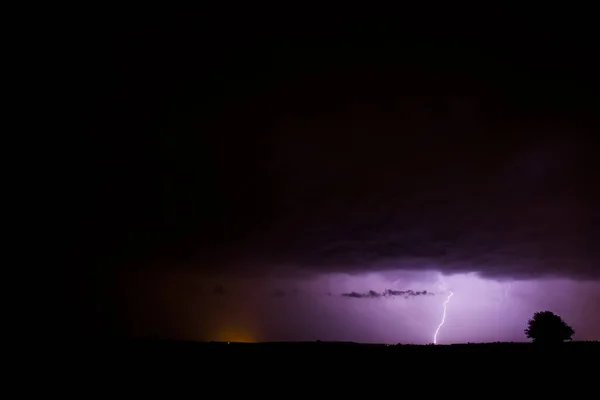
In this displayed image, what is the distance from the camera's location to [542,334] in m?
56.9

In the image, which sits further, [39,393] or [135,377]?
[135,377]

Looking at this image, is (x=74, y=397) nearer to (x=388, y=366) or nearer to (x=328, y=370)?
(x=328, y=370)

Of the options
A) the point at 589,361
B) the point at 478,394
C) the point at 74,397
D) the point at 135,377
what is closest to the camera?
the point at 74,397

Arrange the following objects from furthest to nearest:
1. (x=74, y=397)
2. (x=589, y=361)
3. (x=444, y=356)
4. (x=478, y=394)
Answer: (x=444, y=356), (x=589, y=361), (x=478, y=394), (x=74, y=397)

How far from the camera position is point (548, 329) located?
57125 mm

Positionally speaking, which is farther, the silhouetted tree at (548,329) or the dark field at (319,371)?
the silhouetted tree at (548,329)

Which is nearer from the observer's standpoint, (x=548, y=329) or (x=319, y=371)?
(x=319, y=371)

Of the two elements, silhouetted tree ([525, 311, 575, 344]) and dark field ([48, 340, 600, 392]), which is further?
silhouetted tree ([525, 311, 575, 344])

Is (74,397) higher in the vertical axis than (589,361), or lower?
lower

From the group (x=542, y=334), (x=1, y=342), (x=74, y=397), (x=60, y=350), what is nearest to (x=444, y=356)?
(x=74, y=397)

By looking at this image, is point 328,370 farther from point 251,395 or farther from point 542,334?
point 542,334

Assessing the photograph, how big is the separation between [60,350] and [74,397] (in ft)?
38.8

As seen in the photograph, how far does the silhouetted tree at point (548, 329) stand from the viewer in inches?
2210

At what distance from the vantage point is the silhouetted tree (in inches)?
2210
